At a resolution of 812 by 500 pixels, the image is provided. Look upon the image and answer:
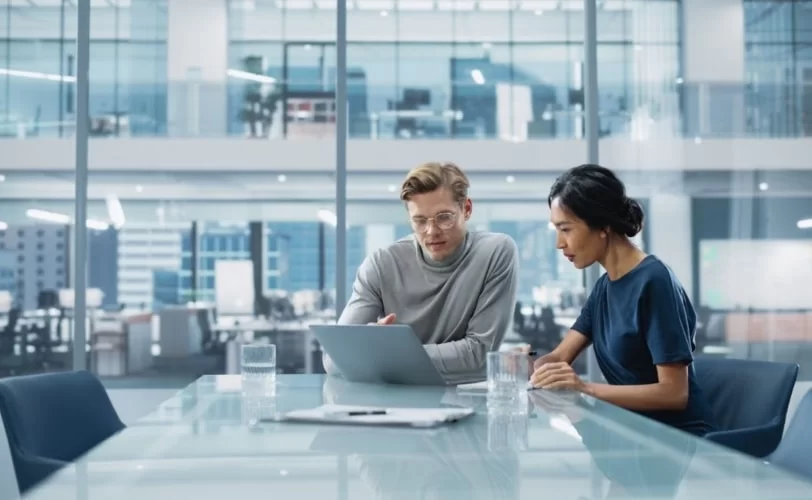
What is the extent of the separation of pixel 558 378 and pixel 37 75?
10.9 feet

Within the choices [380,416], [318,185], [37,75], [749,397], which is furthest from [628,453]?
[37,75]

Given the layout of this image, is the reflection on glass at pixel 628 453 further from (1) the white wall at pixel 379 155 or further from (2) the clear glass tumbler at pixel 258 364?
(1) the white wall at pixel 379 155

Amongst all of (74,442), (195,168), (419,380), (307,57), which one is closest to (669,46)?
(307,57)

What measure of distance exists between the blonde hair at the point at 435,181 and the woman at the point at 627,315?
1.54 feet

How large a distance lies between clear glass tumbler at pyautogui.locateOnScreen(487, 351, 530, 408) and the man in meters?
0.67

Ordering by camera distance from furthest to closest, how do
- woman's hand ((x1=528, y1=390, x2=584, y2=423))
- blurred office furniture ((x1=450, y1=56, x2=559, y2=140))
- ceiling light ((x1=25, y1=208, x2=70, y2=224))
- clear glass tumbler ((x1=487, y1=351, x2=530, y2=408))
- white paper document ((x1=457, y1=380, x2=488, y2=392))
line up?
blurred office furniture ((x1=450, y1=56, x2=559, y2=140)), ceiling light ((x1=25, y1=208, x2=70, y2=224)), white paper document ((x1=457, y1=380, x2=488, y2=392)), clear glass tumbler ((x1=487, y1=351, x2=530, y2=408)), woman's hand ((x1=528, y1=390, x2=584, y2=423))

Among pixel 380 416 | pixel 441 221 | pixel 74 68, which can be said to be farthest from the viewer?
pixel 74 68

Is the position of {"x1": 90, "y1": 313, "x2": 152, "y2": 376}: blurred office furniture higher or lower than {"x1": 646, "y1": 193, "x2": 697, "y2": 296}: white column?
lower

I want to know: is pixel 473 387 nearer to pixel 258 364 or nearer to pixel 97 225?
pixel 258 364

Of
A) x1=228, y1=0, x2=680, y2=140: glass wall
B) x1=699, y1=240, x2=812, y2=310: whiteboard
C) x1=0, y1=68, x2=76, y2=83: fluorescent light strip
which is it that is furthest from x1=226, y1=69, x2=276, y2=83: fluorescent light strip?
x1=699, y1=240, x2=812, y2=310: whiteboard

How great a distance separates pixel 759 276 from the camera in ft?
15.8

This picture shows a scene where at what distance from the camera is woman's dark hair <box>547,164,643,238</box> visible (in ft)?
8.52

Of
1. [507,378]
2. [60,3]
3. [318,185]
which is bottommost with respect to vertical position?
[507,378]

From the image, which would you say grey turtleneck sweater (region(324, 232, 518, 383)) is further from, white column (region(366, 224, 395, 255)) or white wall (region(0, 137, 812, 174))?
white wall (region(0, 137, 812, 174))
